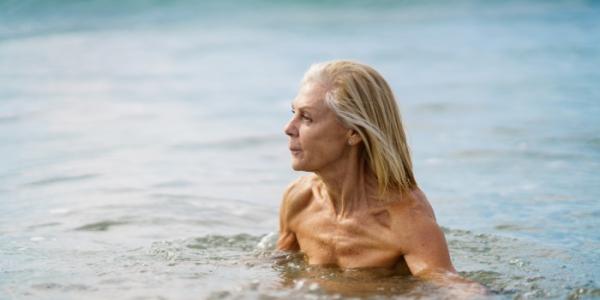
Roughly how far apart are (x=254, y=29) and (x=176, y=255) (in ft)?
46.7

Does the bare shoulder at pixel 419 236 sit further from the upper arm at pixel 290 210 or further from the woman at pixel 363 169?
the upper arm at pixel 290 210

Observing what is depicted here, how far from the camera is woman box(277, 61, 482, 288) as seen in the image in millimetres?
5020

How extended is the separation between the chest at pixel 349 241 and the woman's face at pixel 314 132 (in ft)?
1.15

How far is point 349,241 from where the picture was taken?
211 inches

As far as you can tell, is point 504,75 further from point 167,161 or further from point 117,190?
point 117,190

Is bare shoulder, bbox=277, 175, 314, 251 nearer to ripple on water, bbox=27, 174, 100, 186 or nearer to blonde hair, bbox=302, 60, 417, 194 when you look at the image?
blonde hair, bbox=302, 60, 417, 194

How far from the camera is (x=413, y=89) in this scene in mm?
13375

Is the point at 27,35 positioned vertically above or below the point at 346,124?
above

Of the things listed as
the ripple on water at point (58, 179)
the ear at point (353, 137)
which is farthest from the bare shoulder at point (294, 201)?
the ripple on water at point (58, 179)

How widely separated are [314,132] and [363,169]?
13.4 inches

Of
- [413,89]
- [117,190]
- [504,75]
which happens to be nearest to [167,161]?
[117,190]

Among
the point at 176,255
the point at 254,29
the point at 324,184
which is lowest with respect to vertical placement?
the point at 176,255

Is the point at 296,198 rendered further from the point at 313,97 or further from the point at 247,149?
the point at 247,149

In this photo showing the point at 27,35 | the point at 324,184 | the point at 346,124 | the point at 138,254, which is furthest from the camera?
the point at 27,35
